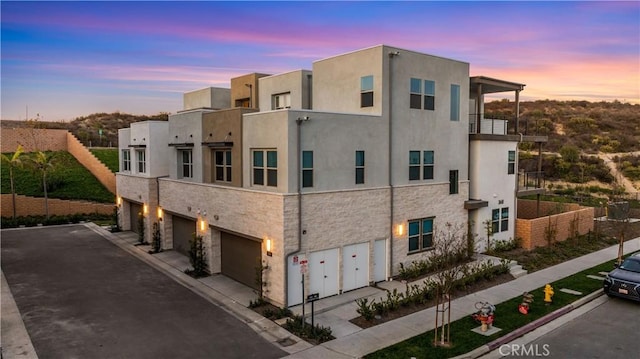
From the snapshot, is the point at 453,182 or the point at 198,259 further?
the point at 453,182

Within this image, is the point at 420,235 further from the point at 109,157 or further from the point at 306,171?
the point at 109,157

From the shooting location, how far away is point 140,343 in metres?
13.0

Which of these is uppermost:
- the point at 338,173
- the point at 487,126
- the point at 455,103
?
the point at 455,103

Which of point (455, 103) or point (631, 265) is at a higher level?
point (455, 103)

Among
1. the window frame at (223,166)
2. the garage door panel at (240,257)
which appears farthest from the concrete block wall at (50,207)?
the garage door panel at (240,257)

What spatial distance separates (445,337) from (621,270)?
31.3 ft

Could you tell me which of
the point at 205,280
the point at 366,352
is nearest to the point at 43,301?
the point at 205,280

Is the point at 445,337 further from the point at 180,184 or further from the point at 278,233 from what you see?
the point at 180,184

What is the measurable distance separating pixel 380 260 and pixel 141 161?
1761 cm

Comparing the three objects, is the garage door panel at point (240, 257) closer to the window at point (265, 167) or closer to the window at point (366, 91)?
the window at point (265, 167)

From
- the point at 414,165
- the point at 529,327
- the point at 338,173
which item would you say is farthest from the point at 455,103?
the point at 529,327

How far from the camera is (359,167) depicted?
18.1 metres

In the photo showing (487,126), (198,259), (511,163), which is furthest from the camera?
(487,126)

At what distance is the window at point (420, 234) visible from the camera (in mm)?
20109
